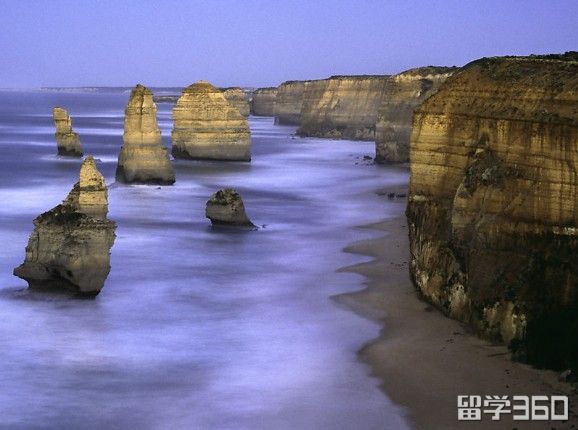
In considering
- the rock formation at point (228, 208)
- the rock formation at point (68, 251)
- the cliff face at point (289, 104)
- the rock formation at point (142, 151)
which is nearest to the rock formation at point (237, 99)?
the cliff face at point (289, 104)

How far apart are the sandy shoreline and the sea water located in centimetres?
44

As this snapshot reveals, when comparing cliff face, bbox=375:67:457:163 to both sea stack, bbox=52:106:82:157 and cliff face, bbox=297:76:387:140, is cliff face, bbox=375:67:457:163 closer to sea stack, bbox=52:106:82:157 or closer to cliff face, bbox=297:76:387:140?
sea stack, bbox=52:106:82:157

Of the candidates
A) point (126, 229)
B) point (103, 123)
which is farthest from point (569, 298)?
point (103, 123)

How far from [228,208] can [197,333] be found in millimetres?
17297

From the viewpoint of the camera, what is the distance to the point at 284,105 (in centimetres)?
15875

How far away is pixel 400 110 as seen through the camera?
258 feet

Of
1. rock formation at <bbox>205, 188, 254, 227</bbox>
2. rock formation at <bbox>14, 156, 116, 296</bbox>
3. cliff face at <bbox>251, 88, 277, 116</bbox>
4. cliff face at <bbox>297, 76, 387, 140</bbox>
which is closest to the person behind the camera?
rock formation at <bbox>14, 156, 116, 296</bbox>

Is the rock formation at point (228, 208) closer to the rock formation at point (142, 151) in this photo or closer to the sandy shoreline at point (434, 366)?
the sandy shoreline at point (434, 366)

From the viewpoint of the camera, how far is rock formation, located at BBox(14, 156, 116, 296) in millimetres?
27984

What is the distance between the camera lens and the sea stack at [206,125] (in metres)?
75.7

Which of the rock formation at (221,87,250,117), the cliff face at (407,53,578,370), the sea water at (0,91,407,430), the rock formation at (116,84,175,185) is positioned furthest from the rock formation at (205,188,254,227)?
the rock formation at (221,87,250,117)

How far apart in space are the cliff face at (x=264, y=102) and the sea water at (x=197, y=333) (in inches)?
5355

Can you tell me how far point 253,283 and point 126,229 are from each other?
1240 centimetres

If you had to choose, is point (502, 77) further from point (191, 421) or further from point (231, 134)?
point (231, 134)
